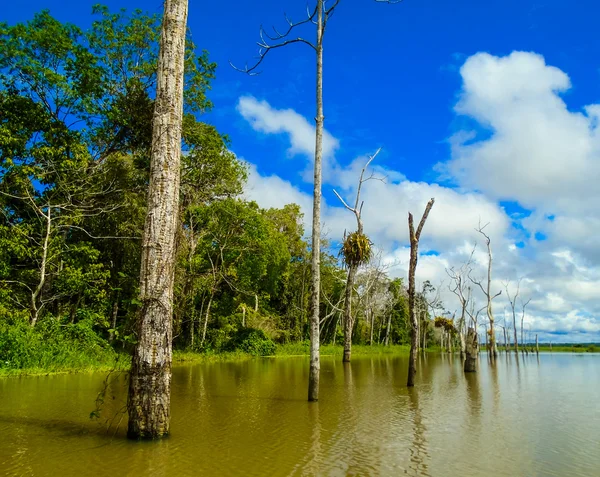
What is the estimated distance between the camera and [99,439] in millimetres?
6477

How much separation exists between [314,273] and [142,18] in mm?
17707

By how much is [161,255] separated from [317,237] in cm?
574

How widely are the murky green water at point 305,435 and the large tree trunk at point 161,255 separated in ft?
1.70

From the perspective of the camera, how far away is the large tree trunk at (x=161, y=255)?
6.38 metres

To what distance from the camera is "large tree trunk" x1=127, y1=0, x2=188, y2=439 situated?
638 cm

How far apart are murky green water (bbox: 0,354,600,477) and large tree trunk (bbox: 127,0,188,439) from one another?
1.70 ft

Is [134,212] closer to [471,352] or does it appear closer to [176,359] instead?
[176,359]

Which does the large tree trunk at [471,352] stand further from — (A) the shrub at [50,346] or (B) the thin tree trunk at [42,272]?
(B) the thin tree trunk at [42,272]

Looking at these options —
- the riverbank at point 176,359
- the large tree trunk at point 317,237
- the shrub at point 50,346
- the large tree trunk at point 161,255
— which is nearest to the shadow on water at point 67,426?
the large tree trunk at point 161,255

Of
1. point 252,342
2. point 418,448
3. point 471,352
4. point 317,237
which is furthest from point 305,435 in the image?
point 252,342

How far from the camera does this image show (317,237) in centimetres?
1198

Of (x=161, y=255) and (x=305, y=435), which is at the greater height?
(x=161, y=255)

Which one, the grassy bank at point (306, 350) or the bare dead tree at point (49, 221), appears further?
the grassy bank at point (306, 350)

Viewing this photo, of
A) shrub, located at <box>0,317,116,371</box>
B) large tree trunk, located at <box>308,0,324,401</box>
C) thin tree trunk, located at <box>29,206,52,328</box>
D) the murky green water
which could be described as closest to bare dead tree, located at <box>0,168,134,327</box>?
thin tree trunk, located at <box>29,206,52,328</box>
